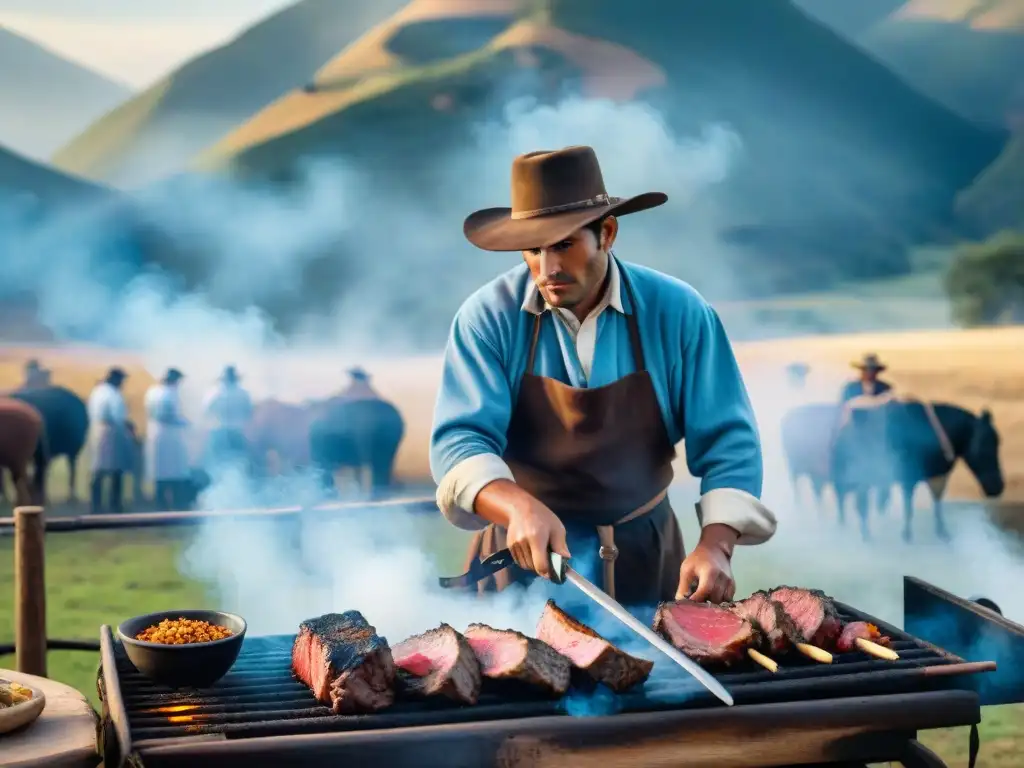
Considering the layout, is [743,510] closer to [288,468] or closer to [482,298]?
[482,298]

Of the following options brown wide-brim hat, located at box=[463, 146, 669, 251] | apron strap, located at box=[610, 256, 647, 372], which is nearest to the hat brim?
brown wide-brim hat, located at box=[463, 146, 669, 251]

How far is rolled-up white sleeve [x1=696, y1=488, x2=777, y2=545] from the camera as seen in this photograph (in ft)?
11.3

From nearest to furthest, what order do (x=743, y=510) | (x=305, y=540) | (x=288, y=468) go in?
(x=743, y=510)
(x=305, y=540)
(x=288, y=468)

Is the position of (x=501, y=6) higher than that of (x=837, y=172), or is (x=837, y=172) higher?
(x=501, y=6)

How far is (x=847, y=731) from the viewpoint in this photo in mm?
2746

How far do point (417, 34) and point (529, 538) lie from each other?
18.8 meters

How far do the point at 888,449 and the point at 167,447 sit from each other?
30.3 feet

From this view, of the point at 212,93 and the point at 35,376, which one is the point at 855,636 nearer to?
the point at 35,376

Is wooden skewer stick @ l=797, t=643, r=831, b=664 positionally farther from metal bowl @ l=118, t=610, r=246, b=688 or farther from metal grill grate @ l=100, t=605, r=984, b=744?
metal bowl @ l=118, t=610, r=246, b=688

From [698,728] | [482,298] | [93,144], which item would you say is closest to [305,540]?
[482,298]

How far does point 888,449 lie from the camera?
13.8 metres

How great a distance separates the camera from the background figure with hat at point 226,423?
15.4 meters

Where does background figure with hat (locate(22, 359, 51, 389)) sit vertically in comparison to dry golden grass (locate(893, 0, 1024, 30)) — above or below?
below

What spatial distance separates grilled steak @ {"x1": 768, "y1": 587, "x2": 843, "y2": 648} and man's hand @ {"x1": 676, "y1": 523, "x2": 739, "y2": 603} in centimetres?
15
